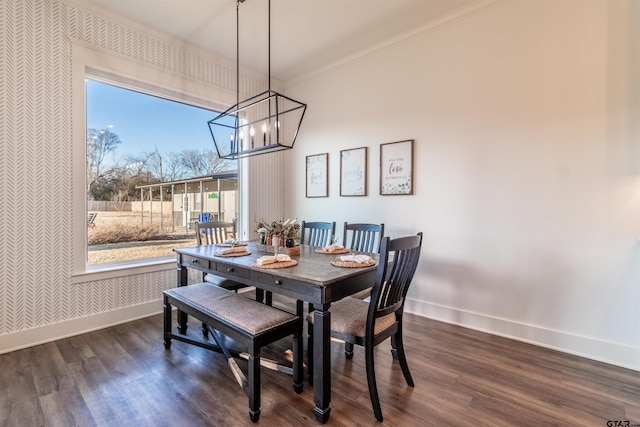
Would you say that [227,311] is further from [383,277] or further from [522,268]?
[522,268]

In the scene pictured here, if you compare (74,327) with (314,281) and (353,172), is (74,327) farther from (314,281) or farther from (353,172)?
(353,172)

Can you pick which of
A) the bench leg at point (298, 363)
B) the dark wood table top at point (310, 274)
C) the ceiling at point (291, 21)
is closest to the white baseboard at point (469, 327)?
the dark wood table top at point (310, 274)

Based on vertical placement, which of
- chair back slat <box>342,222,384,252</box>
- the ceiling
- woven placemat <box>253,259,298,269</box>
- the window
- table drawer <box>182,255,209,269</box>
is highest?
the ceiling

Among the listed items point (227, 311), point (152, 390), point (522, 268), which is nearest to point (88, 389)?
point (152, 390)

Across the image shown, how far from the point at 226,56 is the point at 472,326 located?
4278mm

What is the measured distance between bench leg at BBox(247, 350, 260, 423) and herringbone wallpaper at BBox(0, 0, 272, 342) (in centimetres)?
217

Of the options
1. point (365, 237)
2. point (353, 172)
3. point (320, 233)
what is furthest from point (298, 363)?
point (353, 172)

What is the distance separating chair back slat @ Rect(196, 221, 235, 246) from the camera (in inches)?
122

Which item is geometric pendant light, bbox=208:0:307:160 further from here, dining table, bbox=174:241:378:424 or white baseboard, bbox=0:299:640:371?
white baseboard, bbox=0:299:640:371

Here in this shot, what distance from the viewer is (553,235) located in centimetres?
249

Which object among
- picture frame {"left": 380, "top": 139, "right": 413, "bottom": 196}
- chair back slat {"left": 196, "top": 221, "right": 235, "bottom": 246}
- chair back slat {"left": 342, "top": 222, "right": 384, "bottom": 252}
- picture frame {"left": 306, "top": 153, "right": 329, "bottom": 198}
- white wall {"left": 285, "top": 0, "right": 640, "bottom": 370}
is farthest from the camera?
picture frame {"left": 306, "top": 153, "right": 329, "bottom": 198}

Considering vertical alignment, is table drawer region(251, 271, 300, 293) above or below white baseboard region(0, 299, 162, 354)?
above

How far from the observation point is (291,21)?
9.96 ft

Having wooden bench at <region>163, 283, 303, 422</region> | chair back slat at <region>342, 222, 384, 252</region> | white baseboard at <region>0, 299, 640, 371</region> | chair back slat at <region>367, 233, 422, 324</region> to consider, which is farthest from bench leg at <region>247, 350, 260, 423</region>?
white baseboard at <region>0, 299, 640, 371</region>
